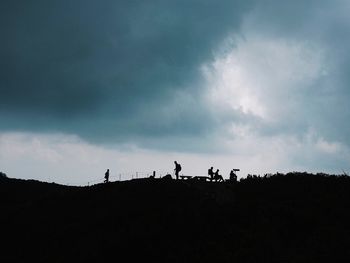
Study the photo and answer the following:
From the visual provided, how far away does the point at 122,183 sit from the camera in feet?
148

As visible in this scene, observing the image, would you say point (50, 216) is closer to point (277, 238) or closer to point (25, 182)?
point (277, 238)

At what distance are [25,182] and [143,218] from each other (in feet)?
156

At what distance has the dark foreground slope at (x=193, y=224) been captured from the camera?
26484mm

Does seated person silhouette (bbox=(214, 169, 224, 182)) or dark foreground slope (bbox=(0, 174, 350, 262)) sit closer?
dark foreground slope (bbox=(0, 174, 350, 262))

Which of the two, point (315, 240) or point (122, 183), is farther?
point (122, 183)

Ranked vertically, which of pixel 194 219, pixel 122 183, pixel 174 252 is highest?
pixel 122 183

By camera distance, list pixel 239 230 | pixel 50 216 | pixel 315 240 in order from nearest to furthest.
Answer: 1. pixel 315 240
2. pixel 239 230
3. pixel 50 216

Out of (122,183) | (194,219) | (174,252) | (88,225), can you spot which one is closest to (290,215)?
(194,219)

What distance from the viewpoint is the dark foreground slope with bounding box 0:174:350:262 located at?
86.9ft

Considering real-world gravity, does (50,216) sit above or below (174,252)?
above

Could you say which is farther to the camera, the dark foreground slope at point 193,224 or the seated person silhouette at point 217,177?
the seated person silhouette at point 217,177

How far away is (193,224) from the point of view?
3103cm

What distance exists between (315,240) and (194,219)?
8.99 metres

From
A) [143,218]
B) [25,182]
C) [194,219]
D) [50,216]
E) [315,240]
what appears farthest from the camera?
[25,182]
